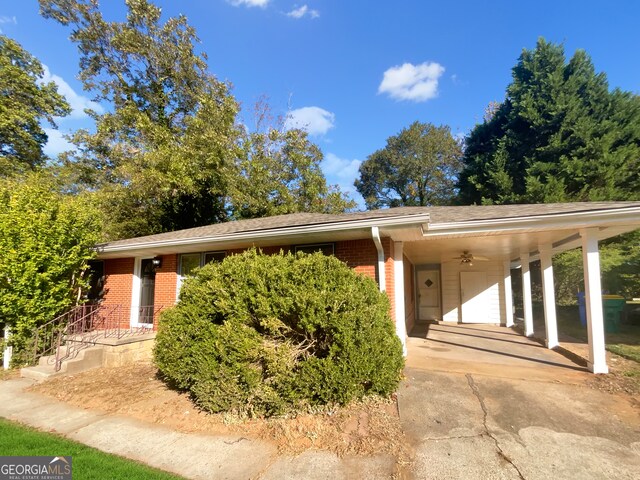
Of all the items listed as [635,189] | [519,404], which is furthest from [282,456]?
[635,189]

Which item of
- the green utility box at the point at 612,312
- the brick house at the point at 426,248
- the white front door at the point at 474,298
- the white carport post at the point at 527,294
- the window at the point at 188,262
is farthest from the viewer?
the white front door at the point at 474,298

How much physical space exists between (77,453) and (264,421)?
199cm

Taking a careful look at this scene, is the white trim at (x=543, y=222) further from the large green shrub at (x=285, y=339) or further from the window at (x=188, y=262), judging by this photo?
the window at (x=188, y=262)

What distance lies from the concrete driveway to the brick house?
1.12 meters

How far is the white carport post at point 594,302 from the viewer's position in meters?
5.48

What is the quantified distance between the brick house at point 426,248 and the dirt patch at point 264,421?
2.70 meters

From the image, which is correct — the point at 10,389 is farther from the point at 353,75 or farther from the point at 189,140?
the point at 353,75

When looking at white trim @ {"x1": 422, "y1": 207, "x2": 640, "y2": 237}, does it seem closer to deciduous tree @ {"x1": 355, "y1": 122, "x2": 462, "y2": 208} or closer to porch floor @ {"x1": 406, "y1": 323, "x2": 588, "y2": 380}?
porch floor @ {"x1": 406, "y1": 323, "x2": 588, "y2": 380}

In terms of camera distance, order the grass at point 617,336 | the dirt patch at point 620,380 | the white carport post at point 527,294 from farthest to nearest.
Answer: the white carport post at point 527,294
the grass at point 617,336
the dirt patch at point 620,380

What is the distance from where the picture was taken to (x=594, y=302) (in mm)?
5566

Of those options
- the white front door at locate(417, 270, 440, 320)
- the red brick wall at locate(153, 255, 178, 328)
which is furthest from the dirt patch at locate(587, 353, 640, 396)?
the red brick wall at locate(153, 255, 178, 328)

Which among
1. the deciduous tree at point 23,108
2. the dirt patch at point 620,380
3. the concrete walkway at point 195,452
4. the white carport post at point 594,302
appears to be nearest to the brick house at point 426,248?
the white carport post at point 594,302

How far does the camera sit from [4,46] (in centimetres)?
1642

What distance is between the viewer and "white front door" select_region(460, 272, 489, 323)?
12.2 m
